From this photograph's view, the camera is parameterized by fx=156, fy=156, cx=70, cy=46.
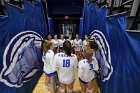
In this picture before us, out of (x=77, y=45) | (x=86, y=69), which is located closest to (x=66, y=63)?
(x=86, y=69)

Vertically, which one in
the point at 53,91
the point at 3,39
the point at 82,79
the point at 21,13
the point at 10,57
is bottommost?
the point at 53,91

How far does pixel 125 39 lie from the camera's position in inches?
102

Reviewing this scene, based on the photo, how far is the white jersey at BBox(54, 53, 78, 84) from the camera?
12.2ft

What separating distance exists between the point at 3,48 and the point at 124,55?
88.0 inches

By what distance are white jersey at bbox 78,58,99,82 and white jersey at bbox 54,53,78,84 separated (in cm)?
18

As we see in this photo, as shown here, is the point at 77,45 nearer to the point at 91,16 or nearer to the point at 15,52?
the point at 91,16

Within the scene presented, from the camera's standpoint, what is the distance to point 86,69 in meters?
3.76

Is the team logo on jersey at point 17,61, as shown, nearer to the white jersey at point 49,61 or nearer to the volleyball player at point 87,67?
the white jersey at point 49,61

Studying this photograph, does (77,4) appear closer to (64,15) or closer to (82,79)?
(64,15)

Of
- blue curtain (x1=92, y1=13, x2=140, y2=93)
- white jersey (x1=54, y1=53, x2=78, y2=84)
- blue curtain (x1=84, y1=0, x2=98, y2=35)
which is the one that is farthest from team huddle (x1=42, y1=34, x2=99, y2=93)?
blue curtain (x1=84, y1=0, x2=98, y2=35)

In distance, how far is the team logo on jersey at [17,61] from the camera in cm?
312

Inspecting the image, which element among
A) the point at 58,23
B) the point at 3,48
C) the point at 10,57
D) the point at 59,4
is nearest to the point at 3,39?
the point at 3,48

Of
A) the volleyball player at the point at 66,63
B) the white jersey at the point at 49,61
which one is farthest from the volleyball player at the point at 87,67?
the white jersey at the point at 49,61

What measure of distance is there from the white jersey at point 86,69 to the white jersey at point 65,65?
182 mm
